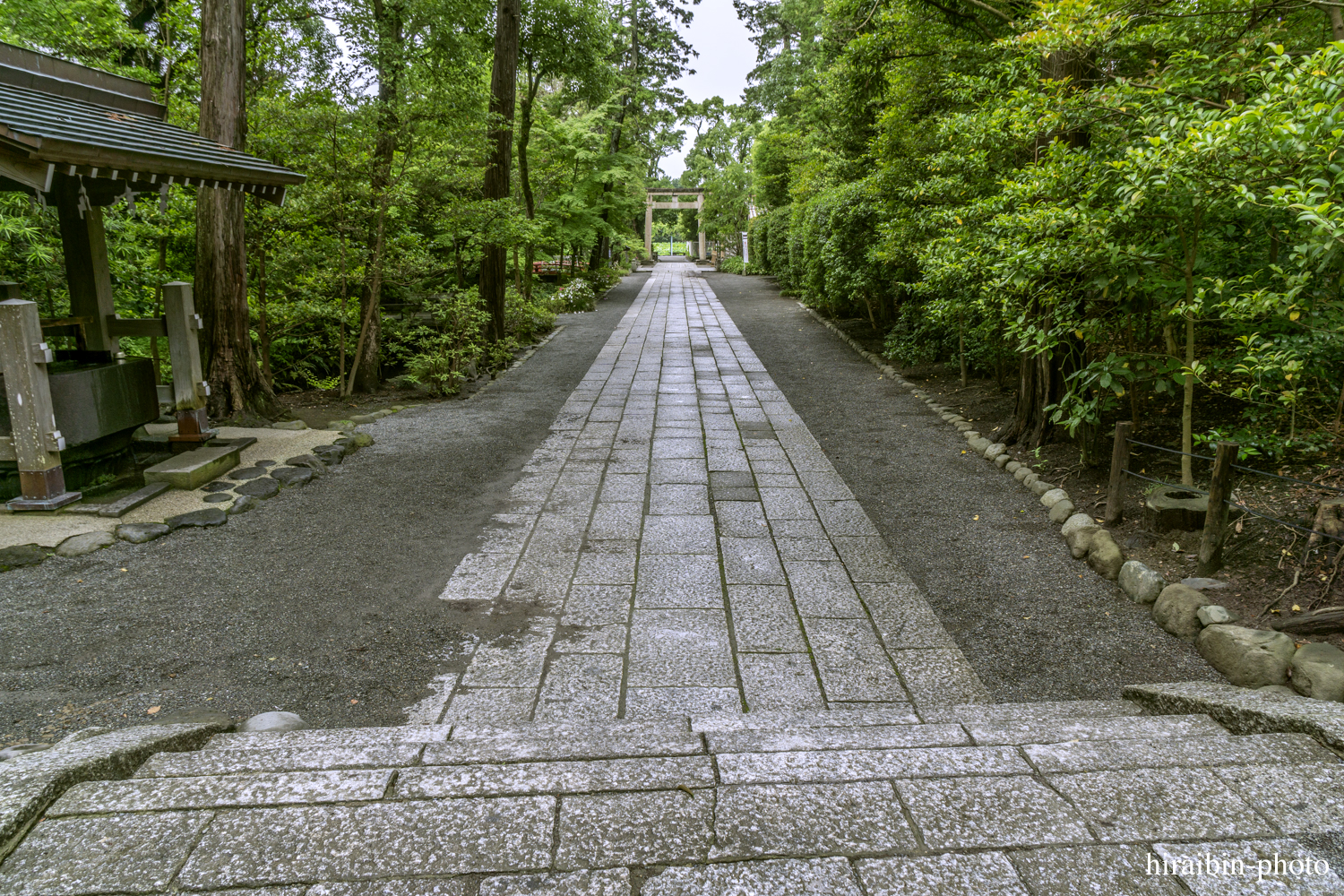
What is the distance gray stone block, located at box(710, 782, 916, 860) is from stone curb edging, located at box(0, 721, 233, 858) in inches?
60.2

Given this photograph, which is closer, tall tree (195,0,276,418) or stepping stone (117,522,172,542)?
stepping stone (117,522,172,542)

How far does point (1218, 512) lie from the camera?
3354mm

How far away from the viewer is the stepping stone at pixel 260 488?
4816mm

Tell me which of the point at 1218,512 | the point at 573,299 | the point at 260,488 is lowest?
the point at 260,488

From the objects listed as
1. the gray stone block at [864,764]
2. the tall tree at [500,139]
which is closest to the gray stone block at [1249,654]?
the gray stone block at [864,764]

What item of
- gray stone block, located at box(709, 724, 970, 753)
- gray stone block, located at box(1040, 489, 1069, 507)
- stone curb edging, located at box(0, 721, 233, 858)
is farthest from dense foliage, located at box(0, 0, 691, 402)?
gray stone block, located at box(1040, 489, 1069, 507)

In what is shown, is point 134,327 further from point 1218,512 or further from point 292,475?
point 1218,512

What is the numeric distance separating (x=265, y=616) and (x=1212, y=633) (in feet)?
13.2

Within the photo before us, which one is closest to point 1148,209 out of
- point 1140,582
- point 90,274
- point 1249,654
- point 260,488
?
point 1140,582

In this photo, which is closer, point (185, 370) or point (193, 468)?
point (193, 468)

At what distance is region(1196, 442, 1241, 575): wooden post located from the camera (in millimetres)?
3316

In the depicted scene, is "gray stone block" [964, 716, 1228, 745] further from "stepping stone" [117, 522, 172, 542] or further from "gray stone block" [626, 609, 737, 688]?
"stepping stone" [117, 522, 172, 542]

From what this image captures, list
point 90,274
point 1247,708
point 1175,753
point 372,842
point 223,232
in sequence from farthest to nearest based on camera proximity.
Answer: point 223,232 < point 90,274 < point 1247,708 < point 1175,753 < point 372,842

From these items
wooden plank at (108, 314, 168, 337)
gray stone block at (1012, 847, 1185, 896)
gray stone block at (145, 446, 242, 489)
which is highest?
wooden plank at (108, 314, 168, 337)
